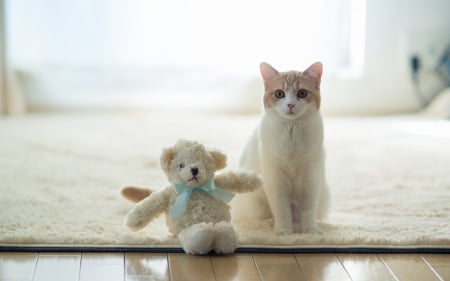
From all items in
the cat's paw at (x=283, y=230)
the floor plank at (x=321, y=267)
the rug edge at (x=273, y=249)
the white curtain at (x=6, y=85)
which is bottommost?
the floor plank at (x=321, y=267)

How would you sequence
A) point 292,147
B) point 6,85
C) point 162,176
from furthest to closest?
1. point 6,85
2. point 162,176
3. point 292,147

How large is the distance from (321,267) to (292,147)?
33 centimetres

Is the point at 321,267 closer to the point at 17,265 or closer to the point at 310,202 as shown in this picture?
the point at 310,202

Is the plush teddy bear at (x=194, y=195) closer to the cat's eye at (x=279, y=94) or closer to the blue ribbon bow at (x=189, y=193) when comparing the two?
the blue ribbon bow at (x=189, y=193)

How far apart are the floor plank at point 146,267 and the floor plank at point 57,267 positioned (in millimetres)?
109

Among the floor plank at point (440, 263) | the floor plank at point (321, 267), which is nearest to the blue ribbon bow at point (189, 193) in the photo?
the floor plank at point (321, 267)

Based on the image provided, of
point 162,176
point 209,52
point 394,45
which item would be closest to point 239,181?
point 162,176

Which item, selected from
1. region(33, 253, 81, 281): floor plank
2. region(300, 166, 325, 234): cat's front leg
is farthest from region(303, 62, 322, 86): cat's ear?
region(33, 253, 81, 281): floor plank

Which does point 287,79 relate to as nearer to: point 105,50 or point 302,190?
point 302,190

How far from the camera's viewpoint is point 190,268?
1.70m

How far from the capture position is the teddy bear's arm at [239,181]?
1.92 meters

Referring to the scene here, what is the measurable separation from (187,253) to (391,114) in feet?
8.77

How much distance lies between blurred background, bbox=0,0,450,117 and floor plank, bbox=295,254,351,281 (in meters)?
2.37

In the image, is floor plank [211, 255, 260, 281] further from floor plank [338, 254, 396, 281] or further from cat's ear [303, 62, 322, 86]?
cat's ear [303, 62, 322, 86]
